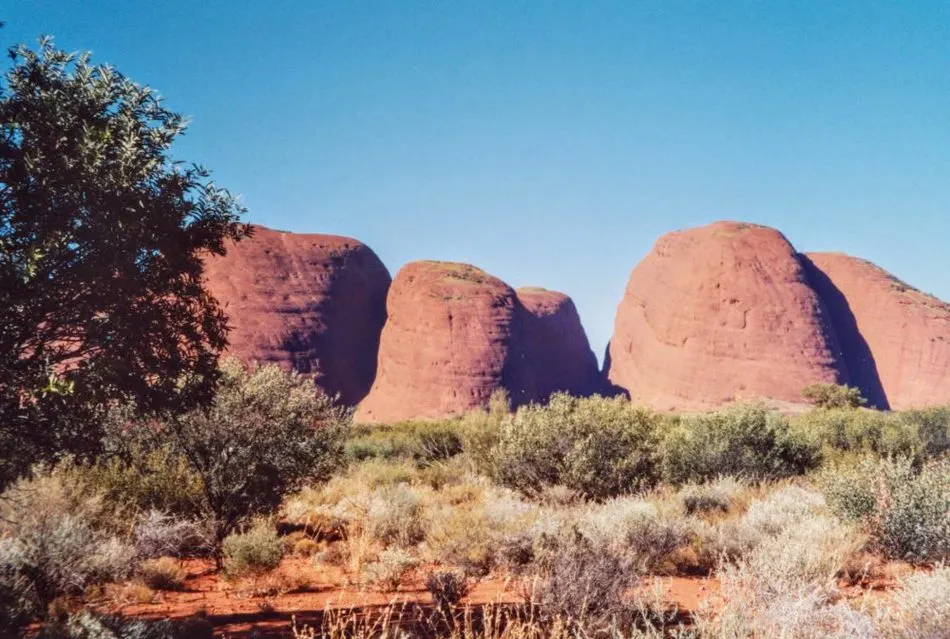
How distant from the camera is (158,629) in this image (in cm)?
458

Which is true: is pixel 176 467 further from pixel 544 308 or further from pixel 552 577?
pixel 544 308

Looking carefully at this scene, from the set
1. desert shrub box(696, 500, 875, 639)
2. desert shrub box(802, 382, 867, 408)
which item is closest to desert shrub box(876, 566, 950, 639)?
desert shrub box(696, 500, 875, 639)

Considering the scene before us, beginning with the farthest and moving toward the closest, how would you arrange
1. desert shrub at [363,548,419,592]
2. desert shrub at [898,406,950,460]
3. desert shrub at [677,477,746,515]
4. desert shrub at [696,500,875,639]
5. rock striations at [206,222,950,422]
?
rock striations at [206,222,950,422], desert shrub at [898,406,950,460], desert shrub at [677,477,746,515], desert shrub at [363,548,419,592], desert shrub at [696,500,875,639]

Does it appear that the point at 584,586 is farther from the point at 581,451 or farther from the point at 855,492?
the point at 581,451

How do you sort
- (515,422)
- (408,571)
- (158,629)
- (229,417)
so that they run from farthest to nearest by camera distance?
(515,422) → (229,417) → (408,571) → (158,629)

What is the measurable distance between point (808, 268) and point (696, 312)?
18.5 metres

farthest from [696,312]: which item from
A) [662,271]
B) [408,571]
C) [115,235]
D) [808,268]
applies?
[115,235]

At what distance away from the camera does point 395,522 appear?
9.23m

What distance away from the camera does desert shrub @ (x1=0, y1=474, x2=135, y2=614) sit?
5105mm

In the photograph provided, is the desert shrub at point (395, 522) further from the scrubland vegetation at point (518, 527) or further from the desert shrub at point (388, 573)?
the desert shrub at point (388, 573)

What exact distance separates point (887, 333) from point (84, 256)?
250 feet

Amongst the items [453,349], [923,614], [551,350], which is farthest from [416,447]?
[551,350]

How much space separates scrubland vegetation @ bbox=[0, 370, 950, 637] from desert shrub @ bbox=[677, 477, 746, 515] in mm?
46

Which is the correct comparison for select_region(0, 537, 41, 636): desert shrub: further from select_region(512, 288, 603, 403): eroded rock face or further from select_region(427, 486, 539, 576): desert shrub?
select_region(512, 288, 603, 403): eroded rock face
